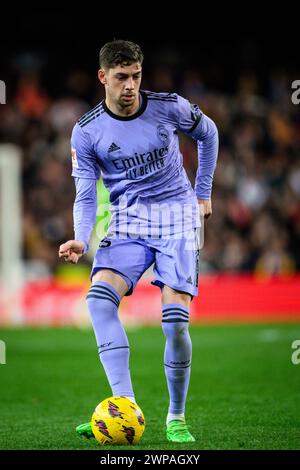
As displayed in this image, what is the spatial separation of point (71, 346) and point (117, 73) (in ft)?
24.6

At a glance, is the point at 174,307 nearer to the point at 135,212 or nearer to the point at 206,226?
the point at 135,212

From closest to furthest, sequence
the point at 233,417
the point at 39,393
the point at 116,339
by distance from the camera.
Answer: the point at 116,339, the point at 233,417, the point at 39,393

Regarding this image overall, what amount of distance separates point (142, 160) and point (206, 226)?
1271cm

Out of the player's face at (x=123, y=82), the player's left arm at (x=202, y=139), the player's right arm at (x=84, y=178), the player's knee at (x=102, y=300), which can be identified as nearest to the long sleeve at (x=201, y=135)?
the player's left arm at (x=202, y=139)

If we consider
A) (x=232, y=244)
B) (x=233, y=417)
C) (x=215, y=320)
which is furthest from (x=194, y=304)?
(x=233, y=417)

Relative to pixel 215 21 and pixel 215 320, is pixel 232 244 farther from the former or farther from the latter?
pixel 215 21

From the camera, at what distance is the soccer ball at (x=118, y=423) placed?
5.70m

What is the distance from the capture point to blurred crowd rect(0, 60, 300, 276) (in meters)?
18.3

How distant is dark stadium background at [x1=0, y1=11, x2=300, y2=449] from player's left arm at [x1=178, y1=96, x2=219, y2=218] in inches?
61.1

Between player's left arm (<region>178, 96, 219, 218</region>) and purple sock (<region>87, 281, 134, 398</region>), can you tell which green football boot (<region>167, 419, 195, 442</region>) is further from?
player's left arm (<region>178, 96, 219, 218</region>)

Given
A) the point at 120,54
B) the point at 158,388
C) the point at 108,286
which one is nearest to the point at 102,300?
the point at 108,286

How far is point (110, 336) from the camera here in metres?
5.95

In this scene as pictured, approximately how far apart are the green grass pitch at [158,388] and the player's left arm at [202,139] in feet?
4.99

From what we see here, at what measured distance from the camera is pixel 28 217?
18781 mm
